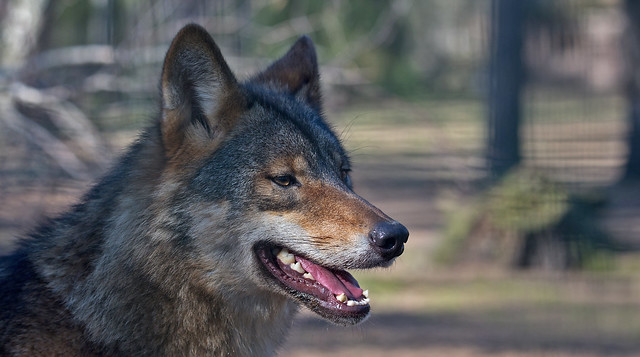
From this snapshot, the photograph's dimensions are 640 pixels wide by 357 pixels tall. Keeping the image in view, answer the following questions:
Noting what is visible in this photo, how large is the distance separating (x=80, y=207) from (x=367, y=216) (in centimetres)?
136

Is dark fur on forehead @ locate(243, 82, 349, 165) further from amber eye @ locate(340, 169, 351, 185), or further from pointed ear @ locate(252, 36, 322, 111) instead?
pointed ear @ locate(252, 36, 322, 111)

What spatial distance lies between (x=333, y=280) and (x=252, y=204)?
50cm

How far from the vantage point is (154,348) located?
3.51 meters

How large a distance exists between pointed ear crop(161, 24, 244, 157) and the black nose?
0.87 metres

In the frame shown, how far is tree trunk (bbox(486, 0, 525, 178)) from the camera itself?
10508 millimetres

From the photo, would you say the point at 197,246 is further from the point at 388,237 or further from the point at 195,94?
the point at 388,237

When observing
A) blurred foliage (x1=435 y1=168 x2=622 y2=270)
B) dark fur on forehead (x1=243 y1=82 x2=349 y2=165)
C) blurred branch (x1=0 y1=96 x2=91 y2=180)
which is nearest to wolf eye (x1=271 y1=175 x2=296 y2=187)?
dark fur on forehead (x1=243 y1=82 x2=349 y2=165)

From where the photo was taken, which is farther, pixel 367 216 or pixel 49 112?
pixel 49 112

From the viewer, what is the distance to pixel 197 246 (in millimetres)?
3498

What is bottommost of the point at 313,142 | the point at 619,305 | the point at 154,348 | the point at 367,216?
the point at 619,305

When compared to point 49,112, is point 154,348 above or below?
below

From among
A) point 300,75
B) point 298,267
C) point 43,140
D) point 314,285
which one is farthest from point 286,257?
point 43,140

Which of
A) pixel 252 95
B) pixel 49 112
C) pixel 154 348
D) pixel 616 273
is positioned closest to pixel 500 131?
pixel 616 273

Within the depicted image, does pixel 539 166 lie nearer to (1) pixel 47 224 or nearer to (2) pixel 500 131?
(2) pixel 500 131
